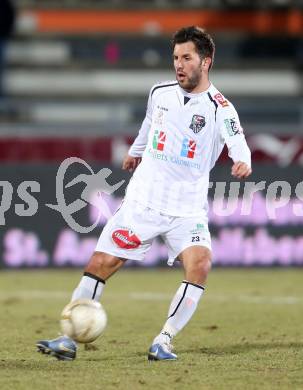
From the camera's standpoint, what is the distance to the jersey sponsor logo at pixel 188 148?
7555 millimetres

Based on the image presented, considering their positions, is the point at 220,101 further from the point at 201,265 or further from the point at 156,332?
the point at 156,332

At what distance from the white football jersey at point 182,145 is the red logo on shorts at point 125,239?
0.25 m

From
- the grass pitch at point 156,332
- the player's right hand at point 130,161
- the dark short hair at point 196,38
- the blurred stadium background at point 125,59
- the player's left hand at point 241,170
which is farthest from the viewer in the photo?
the blurred stadium background at point 125,59

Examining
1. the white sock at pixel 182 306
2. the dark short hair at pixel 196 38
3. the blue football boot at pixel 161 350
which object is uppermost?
the dark short hair at pixel 196 38

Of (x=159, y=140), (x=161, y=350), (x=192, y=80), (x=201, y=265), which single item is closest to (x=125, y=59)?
(x=159, y=140)

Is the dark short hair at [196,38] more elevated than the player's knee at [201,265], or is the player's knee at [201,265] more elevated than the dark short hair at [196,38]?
the dark short hair at [196,38]

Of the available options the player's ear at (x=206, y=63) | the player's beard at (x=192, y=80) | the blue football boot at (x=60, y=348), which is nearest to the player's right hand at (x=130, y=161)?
the player's beard at (x=192, y=80)

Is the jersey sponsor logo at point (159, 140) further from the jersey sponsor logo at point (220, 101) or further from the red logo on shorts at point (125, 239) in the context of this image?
the red logo on shorts at point (125, 239)

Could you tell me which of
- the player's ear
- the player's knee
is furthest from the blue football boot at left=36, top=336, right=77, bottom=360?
the player's ear

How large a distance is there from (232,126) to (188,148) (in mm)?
340

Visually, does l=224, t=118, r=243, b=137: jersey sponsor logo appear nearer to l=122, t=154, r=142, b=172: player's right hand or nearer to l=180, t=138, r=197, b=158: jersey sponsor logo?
l=180, t=138, r=197, b=158: jersey sponsor logo

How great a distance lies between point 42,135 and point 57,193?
1.69 meters

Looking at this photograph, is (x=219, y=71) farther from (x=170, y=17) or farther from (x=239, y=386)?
(x=239, y=386)

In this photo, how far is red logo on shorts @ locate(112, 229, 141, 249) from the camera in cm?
751
